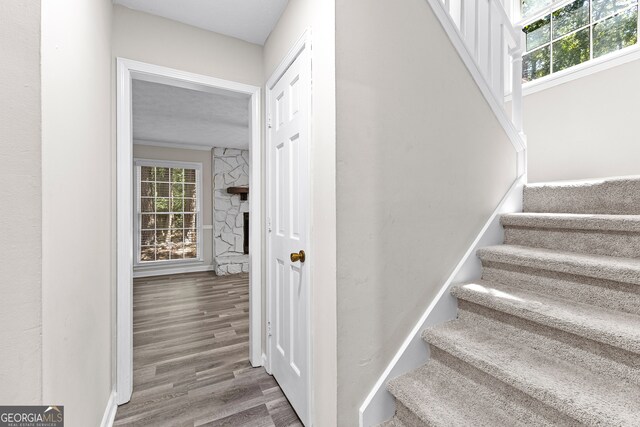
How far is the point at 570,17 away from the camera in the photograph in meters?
2.68

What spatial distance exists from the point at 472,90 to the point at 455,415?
1.70m

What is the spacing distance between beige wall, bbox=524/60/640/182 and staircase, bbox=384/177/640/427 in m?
1.27

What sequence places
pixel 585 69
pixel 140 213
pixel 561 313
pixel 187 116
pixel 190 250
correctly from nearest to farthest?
pixel 561 313 < pixel 585 69 < pixel 187 116 < pixel 140 213 < pixel 190 250

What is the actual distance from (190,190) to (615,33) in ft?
21.0

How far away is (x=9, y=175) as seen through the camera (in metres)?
0.69

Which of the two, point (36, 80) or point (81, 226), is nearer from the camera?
point (36, 80)

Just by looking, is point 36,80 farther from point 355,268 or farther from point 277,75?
point 277,75

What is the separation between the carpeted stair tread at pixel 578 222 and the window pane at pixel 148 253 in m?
5.86

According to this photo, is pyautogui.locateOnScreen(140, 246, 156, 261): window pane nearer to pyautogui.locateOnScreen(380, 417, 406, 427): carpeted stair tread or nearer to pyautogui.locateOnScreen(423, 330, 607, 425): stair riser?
pyautogui.locateOnScreen(380, 417, 406, 427): carpeted stair tread

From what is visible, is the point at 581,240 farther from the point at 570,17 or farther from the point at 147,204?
the point at 147,204

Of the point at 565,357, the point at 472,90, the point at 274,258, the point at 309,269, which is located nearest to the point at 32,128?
the point at 309,269

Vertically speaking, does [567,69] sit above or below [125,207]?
above

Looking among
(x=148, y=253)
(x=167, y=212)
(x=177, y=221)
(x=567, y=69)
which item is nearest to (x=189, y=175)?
(x=167, y=212)

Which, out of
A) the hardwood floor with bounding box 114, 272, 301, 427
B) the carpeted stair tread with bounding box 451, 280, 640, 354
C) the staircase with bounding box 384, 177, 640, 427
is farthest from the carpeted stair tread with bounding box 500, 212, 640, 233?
the hardwood floor with bounding box 114, 272, 301, 427
